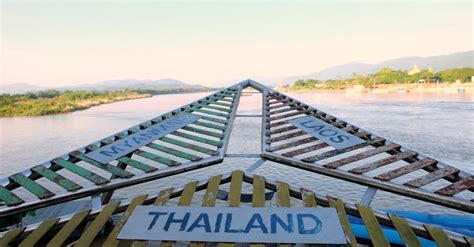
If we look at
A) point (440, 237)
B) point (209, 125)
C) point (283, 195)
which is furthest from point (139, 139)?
point (440, 237)

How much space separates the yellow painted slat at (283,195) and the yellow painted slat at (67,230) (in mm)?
1864

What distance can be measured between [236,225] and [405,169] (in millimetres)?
2576

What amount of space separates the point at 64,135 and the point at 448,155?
23.4 metres

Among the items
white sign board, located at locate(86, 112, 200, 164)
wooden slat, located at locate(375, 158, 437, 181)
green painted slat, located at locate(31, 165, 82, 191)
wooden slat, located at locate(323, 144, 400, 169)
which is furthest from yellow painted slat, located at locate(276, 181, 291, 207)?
white sign board, located at locate(86, 112, 200, 164)

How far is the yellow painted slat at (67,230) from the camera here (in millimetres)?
2921

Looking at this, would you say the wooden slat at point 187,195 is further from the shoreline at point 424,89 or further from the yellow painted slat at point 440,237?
the shoreline at point 424,89

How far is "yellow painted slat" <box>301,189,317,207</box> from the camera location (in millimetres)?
3295

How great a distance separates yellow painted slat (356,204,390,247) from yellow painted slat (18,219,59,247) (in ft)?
9.24

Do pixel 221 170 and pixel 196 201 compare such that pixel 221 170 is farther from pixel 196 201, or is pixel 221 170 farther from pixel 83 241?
pixel 83 241

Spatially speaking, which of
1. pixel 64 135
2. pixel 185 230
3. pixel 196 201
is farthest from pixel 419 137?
pixel 64 135

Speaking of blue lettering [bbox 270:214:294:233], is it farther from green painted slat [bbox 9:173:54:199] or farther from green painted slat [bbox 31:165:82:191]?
green painted slat [bbox 9:173:54:199]

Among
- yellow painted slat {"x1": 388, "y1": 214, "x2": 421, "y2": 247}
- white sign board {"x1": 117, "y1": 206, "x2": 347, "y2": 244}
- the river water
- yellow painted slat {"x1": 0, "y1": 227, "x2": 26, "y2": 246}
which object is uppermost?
white sign board {"x1": 117, "y1": 206, "x2": 347, "y2": 244}

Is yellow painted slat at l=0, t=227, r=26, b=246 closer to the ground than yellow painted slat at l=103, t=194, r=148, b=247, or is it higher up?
closer to the ground

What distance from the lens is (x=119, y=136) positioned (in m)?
5.70
